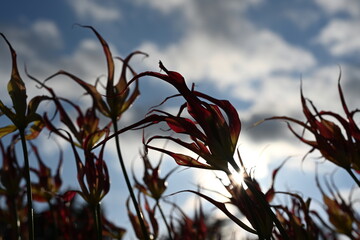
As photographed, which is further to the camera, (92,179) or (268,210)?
(92,179)

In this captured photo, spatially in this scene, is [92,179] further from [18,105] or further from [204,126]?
[204,126]

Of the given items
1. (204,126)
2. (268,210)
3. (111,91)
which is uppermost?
(111,91)

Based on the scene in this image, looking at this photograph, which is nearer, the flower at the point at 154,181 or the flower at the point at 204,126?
the flower at the point at 204,126

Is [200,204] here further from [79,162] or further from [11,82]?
[11,82]

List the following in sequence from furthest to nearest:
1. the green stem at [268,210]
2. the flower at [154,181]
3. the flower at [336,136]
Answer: the flower at [154,181]
the flower at [336,136]
the green stem at [268,210]

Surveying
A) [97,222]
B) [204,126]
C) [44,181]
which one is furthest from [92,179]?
[44,181]

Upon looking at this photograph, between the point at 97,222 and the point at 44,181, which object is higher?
the point at 44,181

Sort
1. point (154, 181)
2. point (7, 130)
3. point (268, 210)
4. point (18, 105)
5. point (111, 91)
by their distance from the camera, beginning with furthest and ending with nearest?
point (154, 181) → point (111, 91) → point (7, 130) → point (18, 105) → point (268, 210)

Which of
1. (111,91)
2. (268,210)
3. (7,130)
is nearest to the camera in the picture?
(268,210)

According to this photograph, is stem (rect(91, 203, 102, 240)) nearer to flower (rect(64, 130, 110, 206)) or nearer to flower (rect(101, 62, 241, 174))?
flower (rect(64, 130, 110, 206))

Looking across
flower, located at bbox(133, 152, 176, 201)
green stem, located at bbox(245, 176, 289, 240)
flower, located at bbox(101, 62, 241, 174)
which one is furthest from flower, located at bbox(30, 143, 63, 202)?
green stem, located at bbox(245, 176, 289, 240)

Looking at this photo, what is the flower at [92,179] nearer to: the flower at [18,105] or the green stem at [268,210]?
the flower at [18,105]

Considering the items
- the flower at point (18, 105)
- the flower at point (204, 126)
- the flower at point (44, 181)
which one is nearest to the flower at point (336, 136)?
the flower at point (204, 126)

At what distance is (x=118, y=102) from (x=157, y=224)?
602mm
